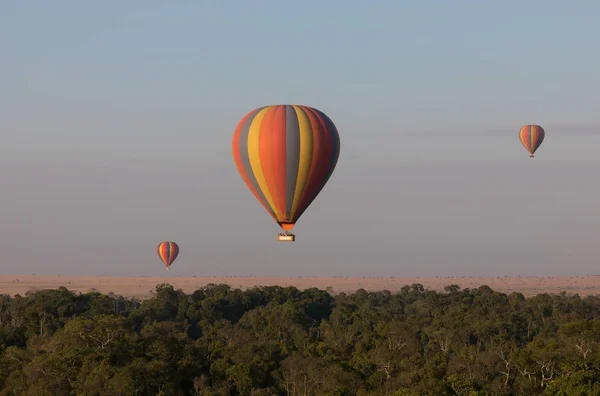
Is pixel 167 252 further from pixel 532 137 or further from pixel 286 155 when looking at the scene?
pixel 286 155

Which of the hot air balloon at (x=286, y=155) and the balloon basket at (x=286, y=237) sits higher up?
the hot air balloon at (x=286, y=155)

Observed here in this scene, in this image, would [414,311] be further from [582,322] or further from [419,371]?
[419,371]

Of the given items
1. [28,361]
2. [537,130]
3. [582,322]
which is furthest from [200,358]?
[537,130]

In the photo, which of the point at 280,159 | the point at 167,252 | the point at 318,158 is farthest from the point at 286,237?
the point at 167,252

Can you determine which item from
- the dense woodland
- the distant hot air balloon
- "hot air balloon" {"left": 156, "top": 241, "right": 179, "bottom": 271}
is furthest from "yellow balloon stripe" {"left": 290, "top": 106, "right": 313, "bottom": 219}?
"hot air balloon" {"left": 156, "top": 241, "right": 179, "bottom": 271}

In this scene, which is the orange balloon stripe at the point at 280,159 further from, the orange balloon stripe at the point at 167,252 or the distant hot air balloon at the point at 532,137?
the orange balloon stripe at the point at 167,252

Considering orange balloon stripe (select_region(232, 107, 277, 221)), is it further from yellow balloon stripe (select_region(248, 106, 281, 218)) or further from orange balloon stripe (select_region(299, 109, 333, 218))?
orange balloon stripe (select_region(299, 109, 333, 218))

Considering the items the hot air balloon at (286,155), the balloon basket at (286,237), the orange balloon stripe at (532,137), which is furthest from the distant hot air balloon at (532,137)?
the balloon basket at (286,237)
